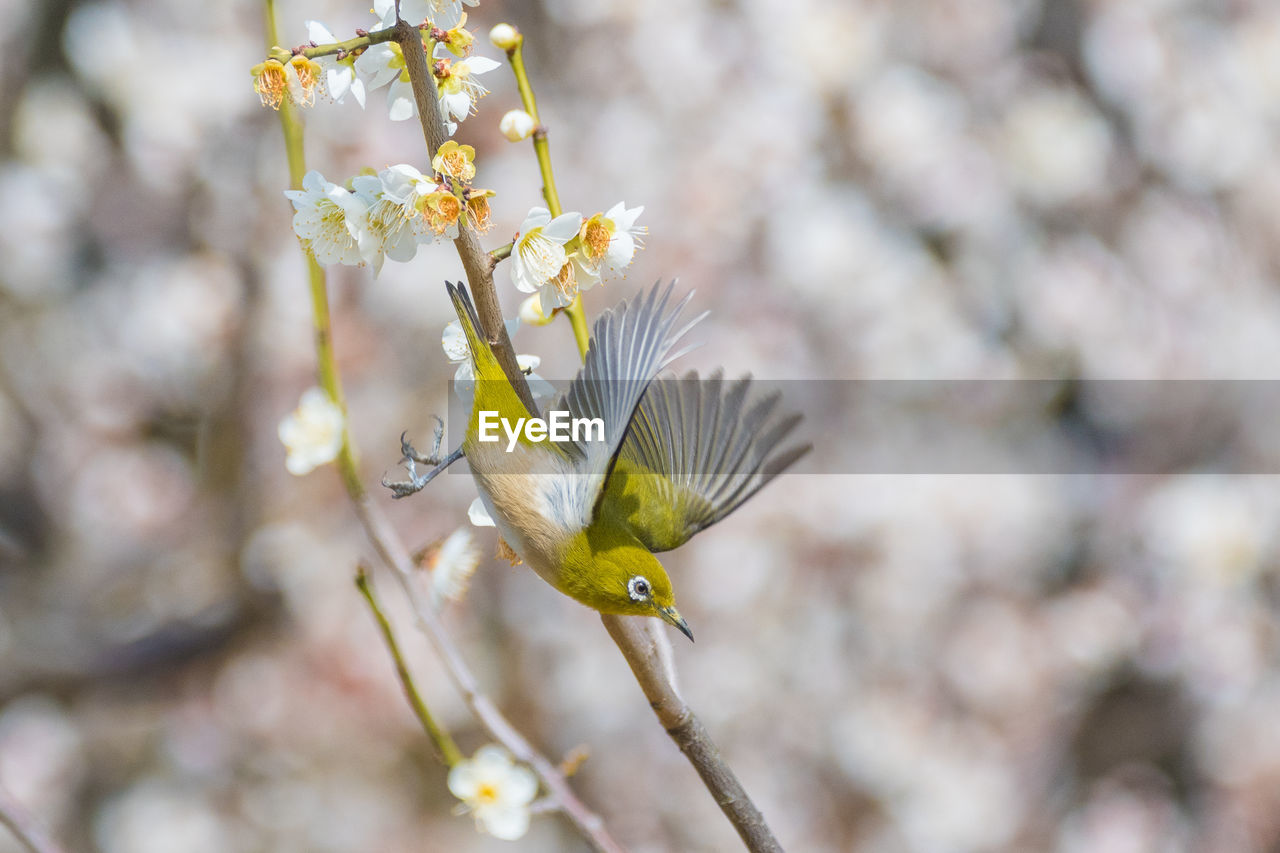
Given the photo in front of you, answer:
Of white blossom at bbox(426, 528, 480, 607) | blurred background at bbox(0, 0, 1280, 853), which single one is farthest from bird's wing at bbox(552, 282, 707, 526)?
blurred background at bbox(0, 0, 1280, 853)

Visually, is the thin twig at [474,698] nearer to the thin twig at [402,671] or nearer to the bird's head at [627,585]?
the thin twig at [402,671]

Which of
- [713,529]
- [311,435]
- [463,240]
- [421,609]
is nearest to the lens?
[463,240]

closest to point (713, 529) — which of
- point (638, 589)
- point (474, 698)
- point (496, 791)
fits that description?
point (496, 791)

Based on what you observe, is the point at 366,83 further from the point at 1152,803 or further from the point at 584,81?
the point at 1152,803

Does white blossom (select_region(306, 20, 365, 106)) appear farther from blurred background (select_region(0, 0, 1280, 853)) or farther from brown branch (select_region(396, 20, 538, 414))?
blurred background (select_region(0, 0, 1280, 853))

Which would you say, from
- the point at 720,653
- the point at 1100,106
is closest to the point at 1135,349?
the point at 1100,106

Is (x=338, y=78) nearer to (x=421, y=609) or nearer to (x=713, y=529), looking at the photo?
(x=421, y=609)
